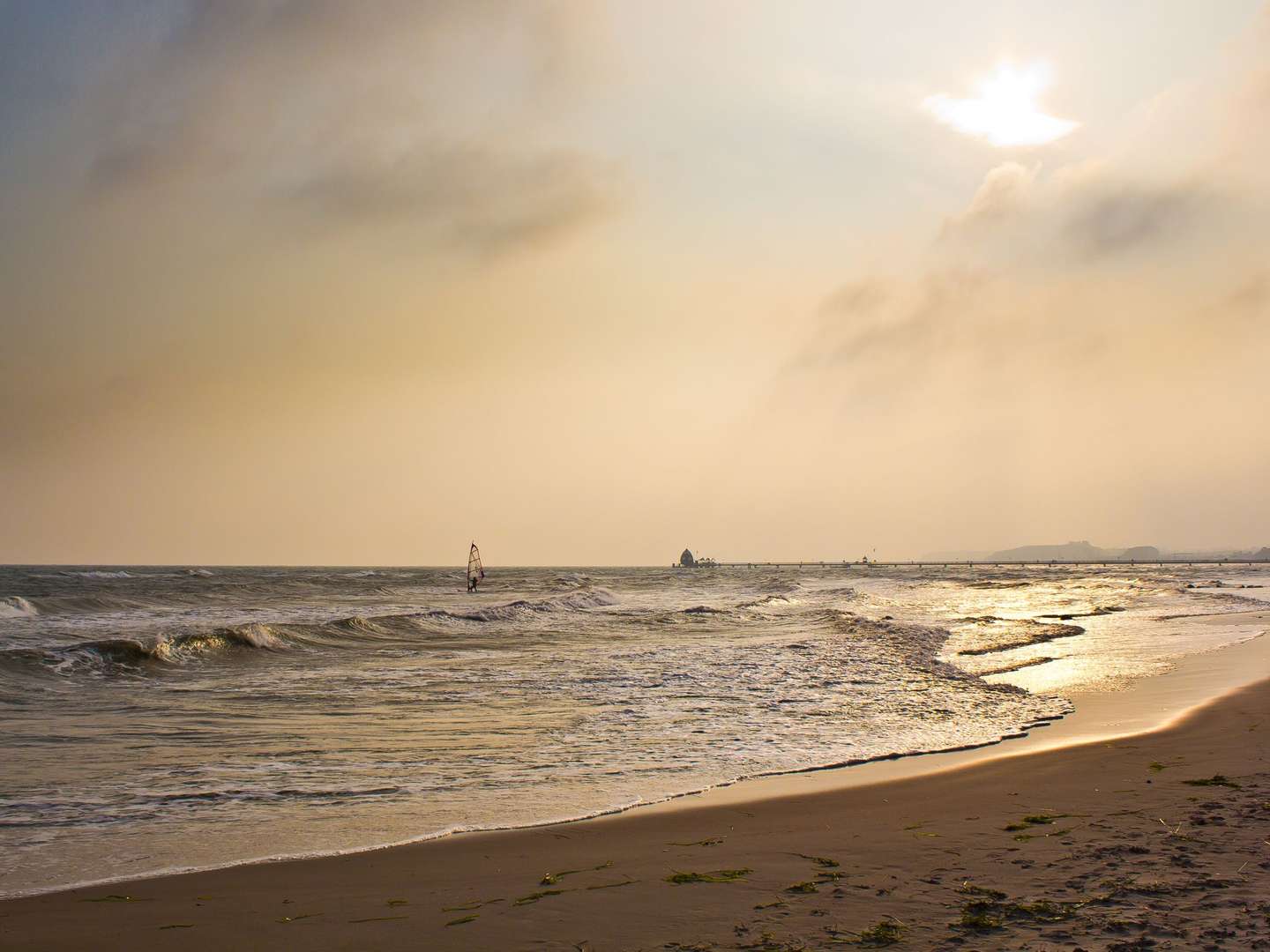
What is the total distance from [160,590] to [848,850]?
59.5 metres

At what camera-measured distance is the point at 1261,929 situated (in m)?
4.38

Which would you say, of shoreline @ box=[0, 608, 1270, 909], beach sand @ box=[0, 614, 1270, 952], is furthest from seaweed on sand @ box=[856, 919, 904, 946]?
shoreline @ box=[0, 608, 1270, 909]

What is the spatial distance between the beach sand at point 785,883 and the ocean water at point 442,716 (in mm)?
752

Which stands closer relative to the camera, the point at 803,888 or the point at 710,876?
the point at 803,888

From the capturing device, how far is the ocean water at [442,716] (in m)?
7.42

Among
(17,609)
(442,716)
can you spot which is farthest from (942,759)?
(17,609)

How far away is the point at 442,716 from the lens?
493 inches

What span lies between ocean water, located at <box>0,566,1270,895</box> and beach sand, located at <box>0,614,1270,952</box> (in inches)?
29.6

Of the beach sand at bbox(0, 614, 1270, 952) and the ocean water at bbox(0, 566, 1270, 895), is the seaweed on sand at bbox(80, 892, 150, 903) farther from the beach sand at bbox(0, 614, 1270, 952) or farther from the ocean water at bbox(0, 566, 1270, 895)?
the ocean water at bbox(0, 566, 1270, 895)

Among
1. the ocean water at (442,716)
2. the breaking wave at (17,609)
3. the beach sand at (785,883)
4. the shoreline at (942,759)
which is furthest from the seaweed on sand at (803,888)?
the breaking wave at (17,609)

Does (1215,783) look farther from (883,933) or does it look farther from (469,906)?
(469,906)

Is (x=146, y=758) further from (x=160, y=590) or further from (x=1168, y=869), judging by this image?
(x=160, y=590)

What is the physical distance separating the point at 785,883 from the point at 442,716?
783cm

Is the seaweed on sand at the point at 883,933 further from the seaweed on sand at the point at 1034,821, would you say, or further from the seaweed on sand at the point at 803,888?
the seaweed on sand at the point at 1034,821
